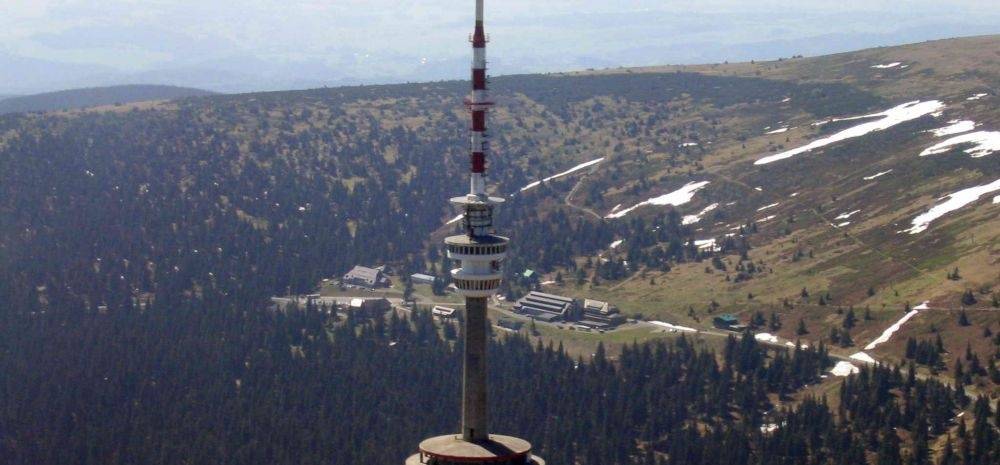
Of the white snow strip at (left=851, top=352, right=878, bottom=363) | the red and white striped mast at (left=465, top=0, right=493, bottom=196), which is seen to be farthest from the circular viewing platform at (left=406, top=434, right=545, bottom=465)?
the white snow strip at (left=851, top=352, right=878, bottom=363)

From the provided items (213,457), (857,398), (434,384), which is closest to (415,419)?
(434,384)

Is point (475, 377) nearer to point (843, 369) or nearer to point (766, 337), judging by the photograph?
point (843, 369)

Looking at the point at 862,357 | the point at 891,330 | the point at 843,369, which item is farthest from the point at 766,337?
the point at 843,369

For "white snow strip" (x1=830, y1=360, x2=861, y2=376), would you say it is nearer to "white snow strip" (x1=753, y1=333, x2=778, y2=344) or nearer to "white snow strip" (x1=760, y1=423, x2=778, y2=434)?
"white snow strip" (x1=760, y1=423, x2=778, y2=434)

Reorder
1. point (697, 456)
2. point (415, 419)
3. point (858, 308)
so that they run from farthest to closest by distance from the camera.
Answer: point (858, 308) < point (415, 419) < point (697, 456)

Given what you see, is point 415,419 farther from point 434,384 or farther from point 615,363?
point 615,363
